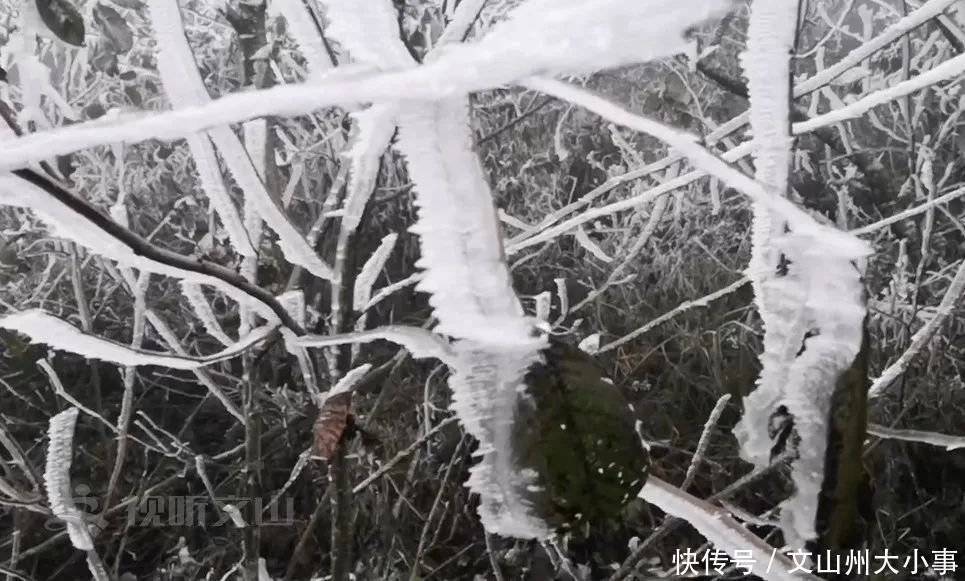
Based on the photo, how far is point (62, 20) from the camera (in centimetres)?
43

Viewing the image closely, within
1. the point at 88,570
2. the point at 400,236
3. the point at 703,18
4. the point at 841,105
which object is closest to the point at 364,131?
the point at 400,236

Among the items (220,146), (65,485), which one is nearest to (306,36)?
(220,146)

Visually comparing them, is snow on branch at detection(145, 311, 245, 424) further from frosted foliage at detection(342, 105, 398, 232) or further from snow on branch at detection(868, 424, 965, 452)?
snow on branch at detection(868, 424, 965, 452)

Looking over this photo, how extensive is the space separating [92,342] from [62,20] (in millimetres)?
195

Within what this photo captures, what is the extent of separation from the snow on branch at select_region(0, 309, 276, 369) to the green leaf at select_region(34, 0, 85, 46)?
0.18 metres

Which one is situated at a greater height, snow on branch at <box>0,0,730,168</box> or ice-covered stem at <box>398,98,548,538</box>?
snow on branch at <box>0,0,730,168</box>

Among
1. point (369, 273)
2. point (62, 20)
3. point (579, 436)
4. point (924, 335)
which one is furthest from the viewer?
point (924, 335)

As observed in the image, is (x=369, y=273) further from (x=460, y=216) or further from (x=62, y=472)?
(x=62, y=472)

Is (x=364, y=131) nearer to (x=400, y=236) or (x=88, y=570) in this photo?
(x=400, y=236)

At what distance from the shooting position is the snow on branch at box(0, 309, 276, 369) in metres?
0.48

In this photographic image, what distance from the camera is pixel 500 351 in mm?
359

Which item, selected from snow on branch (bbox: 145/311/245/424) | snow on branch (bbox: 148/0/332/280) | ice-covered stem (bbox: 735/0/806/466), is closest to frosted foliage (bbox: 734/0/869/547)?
ice-covered stem (bbox: 735/0/806/466)

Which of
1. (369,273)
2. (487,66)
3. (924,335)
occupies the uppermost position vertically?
(487,66)

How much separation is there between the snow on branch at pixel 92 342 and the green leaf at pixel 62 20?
178 millimetres
